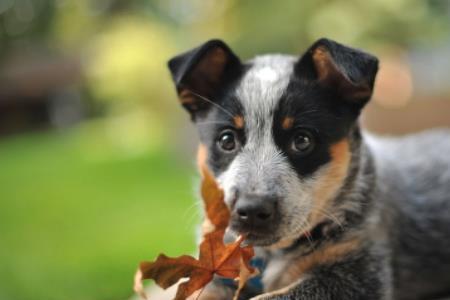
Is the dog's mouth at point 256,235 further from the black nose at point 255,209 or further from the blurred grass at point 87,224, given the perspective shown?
the blurred grass at point 87,224

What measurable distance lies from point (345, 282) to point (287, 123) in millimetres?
874

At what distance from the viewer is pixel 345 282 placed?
3301 millimetres

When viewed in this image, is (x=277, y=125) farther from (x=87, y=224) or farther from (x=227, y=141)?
(x=87, y=224)

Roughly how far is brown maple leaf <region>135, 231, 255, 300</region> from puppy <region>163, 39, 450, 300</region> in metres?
0.11

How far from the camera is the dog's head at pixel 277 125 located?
3.11 meters

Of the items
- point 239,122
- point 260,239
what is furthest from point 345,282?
point 239,122

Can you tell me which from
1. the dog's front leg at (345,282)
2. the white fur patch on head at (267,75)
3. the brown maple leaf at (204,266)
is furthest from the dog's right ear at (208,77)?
the dog's front leg at (345,282)

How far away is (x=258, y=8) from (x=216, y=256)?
14.1m

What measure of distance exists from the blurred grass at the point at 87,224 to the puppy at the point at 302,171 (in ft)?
2.63

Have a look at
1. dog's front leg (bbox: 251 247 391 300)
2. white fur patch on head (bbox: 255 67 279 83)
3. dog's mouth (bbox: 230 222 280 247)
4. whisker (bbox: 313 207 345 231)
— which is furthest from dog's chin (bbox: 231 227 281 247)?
white fur patch on head (bbox: 255 67 279 83)

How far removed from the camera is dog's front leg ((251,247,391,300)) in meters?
3.20

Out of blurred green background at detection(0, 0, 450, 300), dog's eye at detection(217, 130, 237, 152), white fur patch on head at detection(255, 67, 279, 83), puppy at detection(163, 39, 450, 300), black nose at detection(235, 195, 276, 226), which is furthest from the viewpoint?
blurred green background at detection(0, 0, 450, 300)

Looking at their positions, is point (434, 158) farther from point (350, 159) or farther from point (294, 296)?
point (294, 296)

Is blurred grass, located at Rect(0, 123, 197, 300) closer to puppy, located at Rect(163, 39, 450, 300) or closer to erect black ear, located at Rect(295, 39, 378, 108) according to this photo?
puppy, located at Rect(163, 39, 450, 300)
